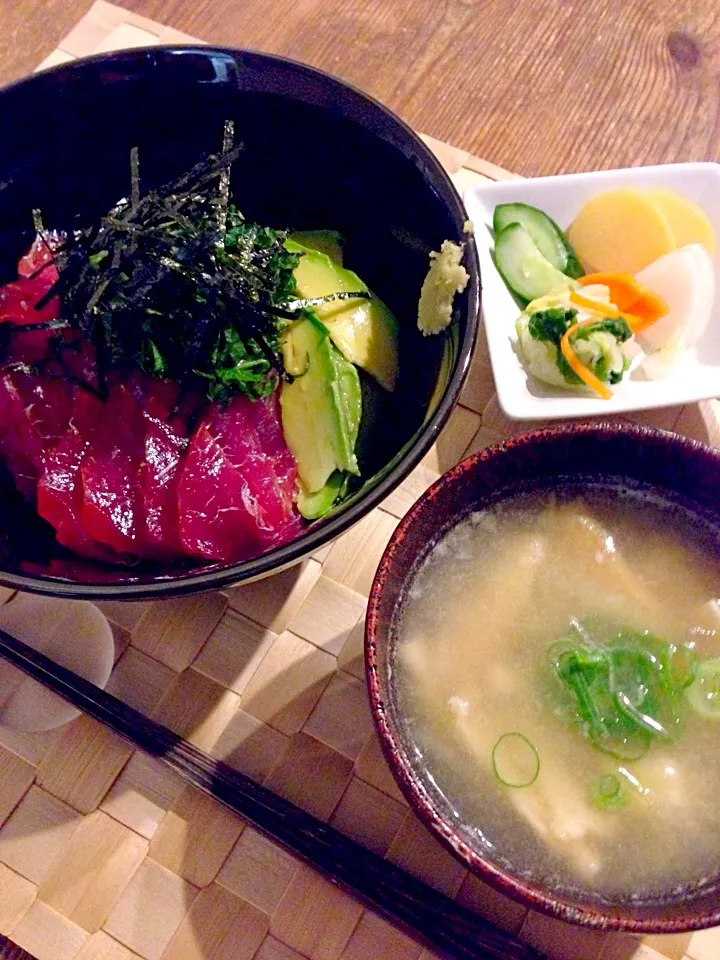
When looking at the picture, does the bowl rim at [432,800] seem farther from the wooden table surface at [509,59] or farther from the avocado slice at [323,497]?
the wooden table surface at [509,59]

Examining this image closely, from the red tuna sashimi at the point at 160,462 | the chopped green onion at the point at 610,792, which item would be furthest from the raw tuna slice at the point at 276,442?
the chopped green onion at the point at 610,792

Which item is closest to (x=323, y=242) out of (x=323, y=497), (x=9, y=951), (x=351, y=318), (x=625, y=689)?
(x=351, y=318)

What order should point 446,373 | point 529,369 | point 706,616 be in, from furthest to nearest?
point 529,369
point 706,616
point 446,373

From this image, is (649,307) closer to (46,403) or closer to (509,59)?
(509,59)

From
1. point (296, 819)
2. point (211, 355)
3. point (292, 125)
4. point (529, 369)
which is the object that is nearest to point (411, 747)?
point (296, 819)

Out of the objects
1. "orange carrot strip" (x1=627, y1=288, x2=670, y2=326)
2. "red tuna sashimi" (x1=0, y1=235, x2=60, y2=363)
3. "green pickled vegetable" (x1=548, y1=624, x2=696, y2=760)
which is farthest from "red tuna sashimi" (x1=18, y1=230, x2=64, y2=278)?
"orange carrot strip" (x1=627, y1=288, x2=670, y2=326)

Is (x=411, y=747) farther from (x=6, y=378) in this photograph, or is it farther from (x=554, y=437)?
(x=6, y=378)
